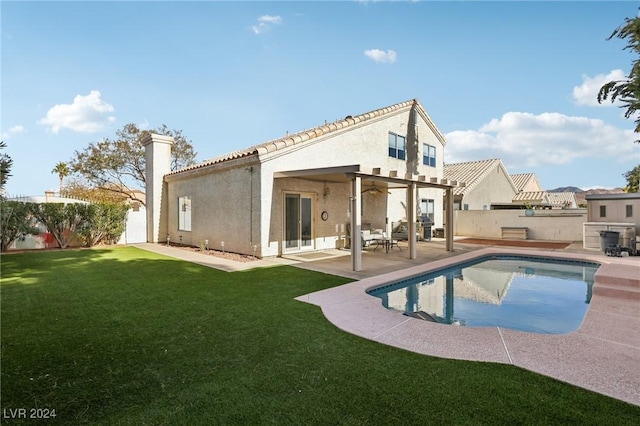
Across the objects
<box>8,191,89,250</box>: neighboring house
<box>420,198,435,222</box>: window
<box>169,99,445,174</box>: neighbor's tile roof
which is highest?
<box>169,99,445,174</box>: neighbor's tile roof

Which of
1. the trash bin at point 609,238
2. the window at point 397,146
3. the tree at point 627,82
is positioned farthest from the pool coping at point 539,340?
the window at point 397,146

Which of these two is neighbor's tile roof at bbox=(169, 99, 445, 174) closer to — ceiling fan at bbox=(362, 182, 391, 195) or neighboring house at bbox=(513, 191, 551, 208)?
ceiling fan at bbox=(362, 182, 391, 195)

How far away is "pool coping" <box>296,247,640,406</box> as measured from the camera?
12.4 ft

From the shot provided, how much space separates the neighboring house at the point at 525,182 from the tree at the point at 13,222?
40.0 meters

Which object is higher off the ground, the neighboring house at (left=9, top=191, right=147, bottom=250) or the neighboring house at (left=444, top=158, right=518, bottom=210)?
the neighboring house at (left=444, top=158, right=518, bottom=210)

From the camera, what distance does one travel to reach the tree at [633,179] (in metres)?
32.1

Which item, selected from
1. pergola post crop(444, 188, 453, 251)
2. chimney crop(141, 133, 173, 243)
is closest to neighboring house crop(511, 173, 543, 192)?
pergola post crop(444, 188, 453, 251)

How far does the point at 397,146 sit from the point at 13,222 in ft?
63.6

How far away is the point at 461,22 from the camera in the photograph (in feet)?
44.6

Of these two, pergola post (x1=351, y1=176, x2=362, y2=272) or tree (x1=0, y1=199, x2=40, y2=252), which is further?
tree (x1=0, y1=199, x2=40, y2=252)

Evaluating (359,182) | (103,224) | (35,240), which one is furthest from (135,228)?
(359,182)

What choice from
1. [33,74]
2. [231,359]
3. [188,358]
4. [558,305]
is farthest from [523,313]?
[33,74]

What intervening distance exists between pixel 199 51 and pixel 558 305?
17.3 meters

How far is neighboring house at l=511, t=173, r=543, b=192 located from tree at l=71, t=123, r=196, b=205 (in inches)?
1486
